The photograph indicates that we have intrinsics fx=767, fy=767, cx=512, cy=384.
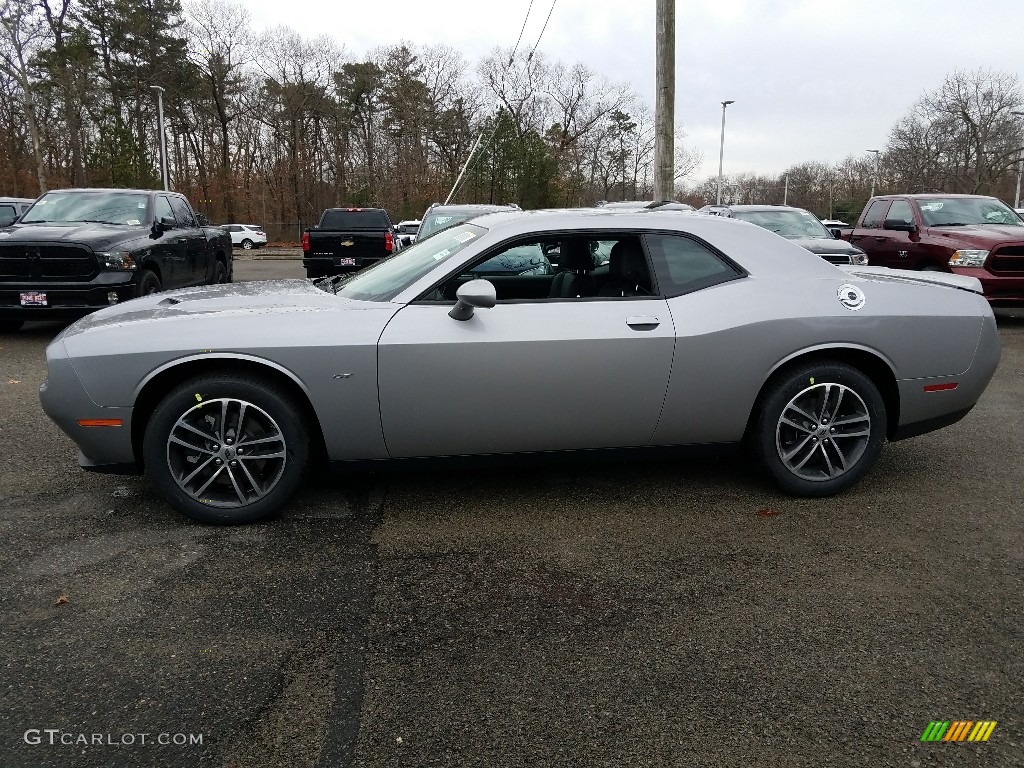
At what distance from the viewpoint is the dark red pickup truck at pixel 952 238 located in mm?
9984

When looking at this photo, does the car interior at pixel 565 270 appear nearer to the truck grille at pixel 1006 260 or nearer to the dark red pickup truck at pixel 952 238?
the dark red pickup truck at pixel 952 238

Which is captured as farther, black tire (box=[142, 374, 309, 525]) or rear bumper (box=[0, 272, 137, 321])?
rear bumper (box=[0, 272, 137, 321])

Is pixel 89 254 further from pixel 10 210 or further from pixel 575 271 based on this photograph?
pixel 10 210

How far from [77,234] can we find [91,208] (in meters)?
1.26

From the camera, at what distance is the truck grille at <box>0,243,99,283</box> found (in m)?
8.48

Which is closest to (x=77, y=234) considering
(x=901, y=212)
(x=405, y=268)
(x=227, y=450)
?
(x=405, y=268)

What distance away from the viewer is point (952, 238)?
1037 centimetres

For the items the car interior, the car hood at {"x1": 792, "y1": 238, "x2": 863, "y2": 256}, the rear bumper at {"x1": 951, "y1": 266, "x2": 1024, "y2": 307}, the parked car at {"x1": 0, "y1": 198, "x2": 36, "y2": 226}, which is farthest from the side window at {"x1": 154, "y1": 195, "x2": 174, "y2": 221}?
the rear bumper at {"x1": 951, "y1": 266, "x2": 1024, "y2": 307}

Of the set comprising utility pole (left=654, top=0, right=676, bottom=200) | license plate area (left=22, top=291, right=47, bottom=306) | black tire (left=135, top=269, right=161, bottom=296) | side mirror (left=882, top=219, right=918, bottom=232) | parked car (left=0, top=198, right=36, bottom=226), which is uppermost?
utility pole (left=654, top=0, right=676, bottom=200)

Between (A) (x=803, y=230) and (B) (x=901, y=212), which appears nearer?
(A) (x=803, y=230)

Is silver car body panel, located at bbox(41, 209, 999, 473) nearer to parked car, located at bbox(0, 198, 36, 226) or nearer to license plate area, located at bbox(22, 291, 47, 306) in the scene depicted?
license plate area, located at bbox(22, 291, 47, 306)

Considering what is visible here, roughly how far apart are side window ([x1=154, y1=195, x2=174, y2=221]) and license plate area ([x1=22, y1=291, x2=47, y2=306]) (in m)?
1.95

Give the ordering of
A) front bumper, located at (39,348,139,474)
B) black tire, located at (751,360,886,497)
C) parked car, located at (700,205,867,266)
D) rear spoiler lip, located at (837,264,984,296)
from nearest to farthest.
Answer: front bumper, located at (39,348,139,474)
black tire, located at (751,360,886,497)
rear spoiler lip, located at (837,264,984,296)
parked car, located at (700,205,867,266)

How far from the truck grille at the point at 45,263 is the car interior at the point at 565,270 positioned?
6.24 meters
